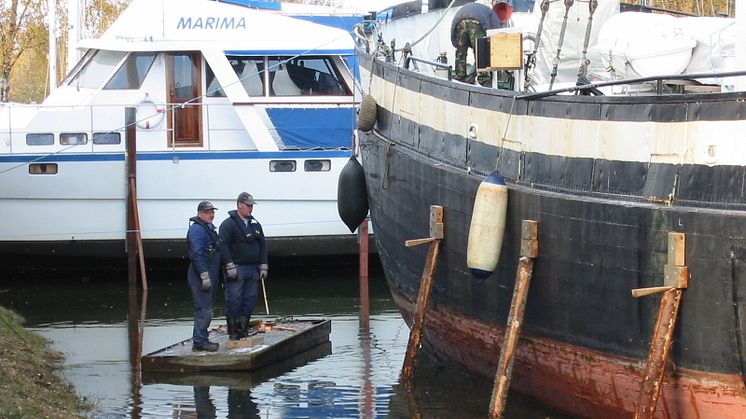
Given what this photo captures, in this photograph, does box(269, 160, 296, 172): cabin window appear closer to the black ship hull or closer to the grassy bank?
the grassy bank

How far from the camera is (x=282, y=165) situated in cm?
1938

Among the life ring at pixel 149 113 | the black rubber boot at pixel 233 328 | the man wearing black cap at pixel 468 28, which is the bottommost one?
the black rubber boot at pixel 233 328

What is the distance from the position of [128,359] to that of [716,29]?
273 inches

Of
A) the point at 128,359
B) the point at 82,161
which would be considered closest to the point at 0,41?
the point at 82,161

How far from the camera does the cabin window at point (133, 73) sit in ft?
64.5

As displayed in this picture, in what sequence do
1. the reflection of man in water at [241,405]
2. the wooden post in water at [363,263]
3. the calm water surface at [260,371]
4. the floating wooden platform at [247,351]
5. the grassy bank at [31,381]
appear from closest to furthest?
the grassy bank at [31,381] < the reflection of man in water at [241,405] < the calm water surface at [260,371] < the floating wooden platform at [247,351] < the wooden post in water at [363,263]

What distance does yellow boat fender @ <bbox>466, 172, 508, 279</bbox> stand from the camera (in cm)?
994

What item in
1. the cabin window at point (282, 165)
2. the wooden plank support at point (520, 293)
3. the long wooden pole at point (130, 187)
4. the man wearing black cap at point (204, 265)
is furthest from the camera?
the cabin window at point (282, 165)

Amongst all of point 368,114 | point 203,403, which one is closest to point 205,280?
point 203,403

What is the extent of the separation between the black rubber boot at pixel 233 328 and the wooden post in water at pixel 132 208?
6178mm

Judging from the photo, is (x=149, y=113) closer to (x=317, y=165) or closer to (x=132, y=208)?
(x=132, y=208)

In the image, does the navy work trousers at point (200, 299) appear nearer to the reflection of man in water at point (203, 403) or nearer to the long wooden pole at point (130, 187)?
the reflection of man in water at point (203, 403)

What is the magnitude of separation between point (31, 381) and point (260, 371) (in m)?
2.50

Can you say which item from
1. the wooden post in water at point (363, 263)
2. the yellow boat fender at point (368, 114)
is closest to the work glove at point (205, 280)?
the yellow boat fender at point (368, 114)
